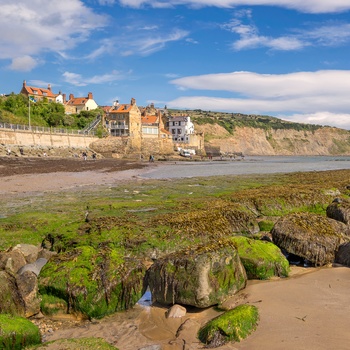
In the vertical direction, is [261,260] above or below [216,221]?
below

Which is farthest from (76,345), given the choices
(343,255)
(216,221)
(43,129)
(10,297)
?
(43,129)

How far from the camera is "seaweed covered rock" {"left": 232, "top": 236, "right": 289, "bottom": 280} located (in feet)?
28.3

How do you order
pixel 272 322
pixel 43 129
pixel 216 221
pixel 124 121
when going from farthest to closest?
pixel 124 121 < pixel 43 129 < pixel 216 221 < pixel 272 322

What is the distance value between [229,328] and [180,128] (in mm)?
120110

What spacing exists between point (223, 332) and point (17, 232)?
7.98 metres

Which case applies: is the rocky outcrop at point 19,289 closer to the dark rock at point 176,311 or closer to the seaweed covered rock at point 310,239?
the dark rock at point 176,311

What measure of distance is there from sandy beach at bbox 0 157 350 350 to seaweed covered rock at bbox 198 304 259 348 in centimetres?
11

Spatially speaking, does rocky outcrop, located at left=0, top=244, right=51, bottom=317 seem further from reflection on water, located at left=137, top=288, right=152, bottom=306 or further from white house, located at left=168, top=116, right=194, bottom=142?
white house, located at left=168, top=116, right=194, bottom=142

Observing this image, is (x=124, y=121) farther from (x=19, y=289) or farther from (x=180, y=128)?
(x=19, y=289)

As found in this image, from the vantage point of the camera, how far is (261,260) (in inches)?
342

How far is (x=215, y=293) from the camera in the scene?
7.35 metres

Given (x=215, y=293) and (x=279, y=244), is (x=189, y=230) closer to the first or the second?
(x=279, y=244)

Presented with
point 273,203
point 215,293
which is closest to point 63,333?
point 215,293

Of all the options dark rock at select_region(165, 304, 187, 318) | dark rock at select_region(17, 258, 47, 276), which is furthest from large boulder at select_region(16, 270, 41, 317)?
dark rock at select_region(165, 304, 187, 318)
